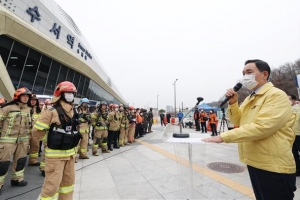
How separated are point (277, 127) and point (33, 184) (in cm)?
473

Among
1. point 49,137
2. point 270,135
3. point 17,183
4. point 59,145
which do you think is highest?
point 270,135

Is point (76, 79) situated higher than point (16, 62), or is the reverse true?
point (76, 79)

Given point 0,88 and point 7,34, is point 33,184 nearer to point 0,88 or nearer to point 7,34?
point 0,88

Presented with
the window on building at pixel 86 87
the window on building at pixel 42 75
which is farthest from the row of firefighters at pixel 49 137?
the window on building at pixel 86 87

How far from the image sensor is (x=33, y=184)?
3822 millimetres

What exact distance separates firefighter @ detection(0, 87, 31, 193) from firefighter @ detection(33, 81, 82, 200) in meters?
1.60

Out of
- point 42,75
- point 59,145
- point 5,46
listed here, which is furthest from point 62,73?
point 59,145

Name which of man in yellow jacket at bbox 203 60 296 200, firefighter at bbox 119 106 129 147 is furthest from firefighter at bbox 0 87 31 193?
firefighter at bbox 119 106 129 147

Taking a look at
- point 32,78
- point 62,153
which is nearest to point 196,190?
point 62,153

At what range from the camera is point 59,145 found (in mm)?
2543

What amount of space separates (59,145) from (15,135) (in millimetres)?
1938

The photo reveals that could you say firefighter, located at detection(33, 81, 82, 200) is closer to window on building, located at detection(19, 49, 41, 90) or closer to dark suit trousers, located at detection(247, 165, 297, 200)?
dark suit trousers, located at detection(247, 165, 297, 200)

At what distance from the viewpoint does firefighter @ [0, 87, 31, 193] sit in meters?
3.47

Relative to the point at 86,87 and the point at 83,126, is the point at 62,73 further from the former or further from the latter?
the point at 83,126
